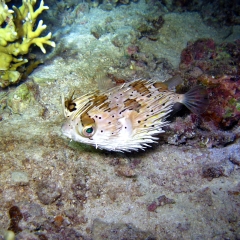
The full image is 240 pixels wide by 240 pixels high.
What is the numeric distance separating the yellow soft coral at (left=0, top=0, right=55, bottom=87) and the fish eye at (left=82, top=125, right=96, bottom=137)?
262 cm

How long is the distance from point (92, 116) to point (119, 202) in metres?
1.68

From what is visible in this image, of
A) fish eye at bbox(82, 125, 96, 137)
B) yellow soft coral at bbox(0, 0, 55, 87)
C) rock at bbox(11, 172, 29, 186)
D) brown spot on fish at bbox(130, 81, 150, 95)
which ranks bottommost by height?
rock at bbox(11, 172, 29, 186)

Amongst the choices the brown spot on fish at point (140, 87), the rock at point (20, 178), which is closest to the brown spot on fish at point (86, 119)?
the brown spot on fish at point (140, 87)

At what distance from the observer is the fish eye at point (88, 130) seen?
258 centimetres

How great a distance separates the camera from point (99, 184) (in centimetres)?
356

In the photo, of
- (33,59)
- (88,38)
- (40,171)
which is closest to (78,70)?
(33,59)

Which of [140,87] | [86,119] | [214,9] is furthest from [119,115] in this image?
[214,9]

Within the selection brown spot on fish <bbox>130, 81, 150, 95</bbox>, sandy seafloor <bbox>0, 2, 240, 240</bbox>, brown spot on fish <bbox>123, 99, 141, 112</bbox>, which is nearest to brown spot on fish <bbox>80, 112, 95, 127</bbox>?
brown spot on fish <bbox>123, 99, 141, 112</bbox>

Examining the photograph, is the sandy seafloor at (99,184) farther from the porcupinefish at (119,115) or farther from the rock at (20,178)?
the porcupinefish at (119,115)

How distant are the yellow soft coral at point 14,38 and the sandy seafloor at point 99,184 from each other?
34 cm

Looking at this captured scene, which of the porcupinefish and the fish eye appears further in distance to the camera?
the porcupinefish

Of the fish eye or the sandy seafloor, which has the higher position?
the fish eye

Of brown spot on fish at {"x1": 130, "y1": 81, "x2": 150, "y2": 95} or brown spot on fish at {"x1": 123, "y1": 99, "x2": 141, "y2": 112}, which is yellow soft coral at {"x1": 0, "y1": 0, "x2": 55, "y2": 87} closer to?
brown spot on fish at {"x1": 130, "y1": 81, "x2": 150, "y2": 95}

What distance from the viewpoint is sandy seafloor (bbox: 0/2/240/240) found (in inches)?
126
